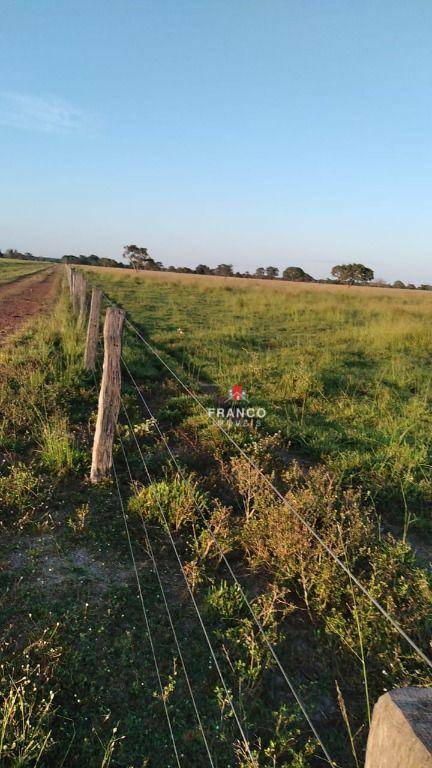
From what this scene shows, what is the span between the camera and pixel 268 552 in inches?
135

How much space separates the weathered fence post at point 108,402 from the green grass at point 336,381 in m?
2.23

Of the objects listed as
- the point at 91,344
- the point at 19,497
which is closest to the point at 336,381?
the point at 91,344

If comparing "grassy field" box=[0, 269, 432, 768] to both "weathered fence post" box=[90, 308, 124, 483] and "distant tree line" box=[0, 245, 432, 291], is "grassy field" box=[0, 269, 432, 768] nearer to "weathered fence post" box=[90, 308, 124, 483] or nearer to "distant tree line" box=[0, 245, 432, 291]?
"weathered fence post" box=[90, 308, 124, 483]

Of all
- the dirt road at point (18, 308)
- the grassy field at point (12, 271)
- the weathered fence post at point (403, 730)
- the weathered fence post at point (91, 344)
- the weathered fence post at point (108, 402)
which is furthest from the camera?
the grassy field at point (12, 271)

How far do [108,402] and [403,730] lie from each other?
4.01 m

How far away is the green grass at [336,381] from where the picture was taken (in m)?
4.75

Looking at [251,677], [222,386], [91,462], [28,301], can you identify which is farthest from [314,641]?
[28,301]

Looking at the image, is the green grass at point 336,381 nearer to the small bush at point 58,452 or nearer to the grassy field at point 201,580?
the grassy field at point 201,580

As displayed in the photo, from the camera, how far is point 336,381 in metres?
8.04

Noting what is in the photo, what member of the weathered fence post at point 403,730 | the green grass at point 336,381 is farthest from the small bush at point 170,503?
the weathered fence post at point 403,730

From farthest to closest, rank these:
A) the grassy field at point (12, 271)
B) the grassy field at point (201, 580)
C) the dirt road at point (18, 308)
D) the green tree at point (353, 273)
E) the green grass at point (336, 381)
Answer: the green tree at point (353, 273) < the grassy field at point (12, 271) < the dirt road at point (18, 308) < the green grass at point (336, 381) < the grassy field at point (201, 580)

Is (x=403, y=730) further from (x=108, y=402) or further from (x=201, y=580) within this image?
(x=108, y=402)

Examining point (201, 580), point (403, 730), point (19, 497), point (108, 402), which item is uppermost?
point (403, 730)

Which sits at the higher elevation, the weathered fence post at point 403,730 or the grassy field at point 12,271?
the grassy field at point 12,271
